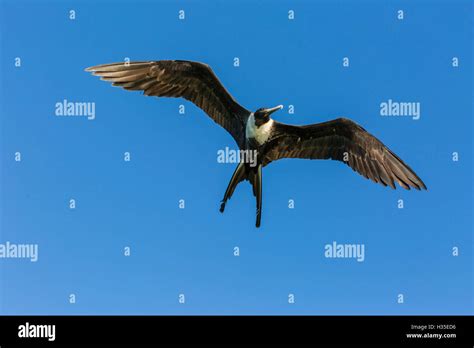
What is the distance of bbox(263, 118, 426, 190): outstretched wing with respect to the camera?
8.14 m

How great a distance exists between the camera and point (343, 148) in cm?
848

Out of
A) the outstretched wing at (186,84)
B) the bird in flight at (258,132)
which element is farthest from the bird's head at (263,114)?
the outstretched wing at (186,84)

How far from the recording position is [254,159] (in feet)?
26.9

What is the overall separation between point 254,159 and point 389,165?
1961mm

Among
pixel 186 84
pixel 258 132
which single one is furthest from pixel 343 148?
pixel 186 84

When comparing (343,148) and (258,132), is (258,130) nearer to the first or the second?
(258,132)

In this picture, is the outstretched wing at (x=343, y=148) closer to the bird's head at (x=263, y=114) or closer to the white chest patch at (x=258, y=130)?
the white chest patch at (x=258, y=130)

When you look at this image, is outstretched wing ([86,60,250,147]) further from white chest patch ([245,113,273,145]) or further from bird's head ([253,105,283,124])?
bird's head ([253,105,283,124])

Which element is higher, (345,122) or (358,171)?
(345,122)

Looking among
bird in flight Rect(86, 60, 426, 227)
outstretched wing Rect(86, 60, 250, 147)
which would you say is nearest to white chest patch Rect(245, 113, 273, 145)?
bird in flight Rect(86, 60, 426, 227)
